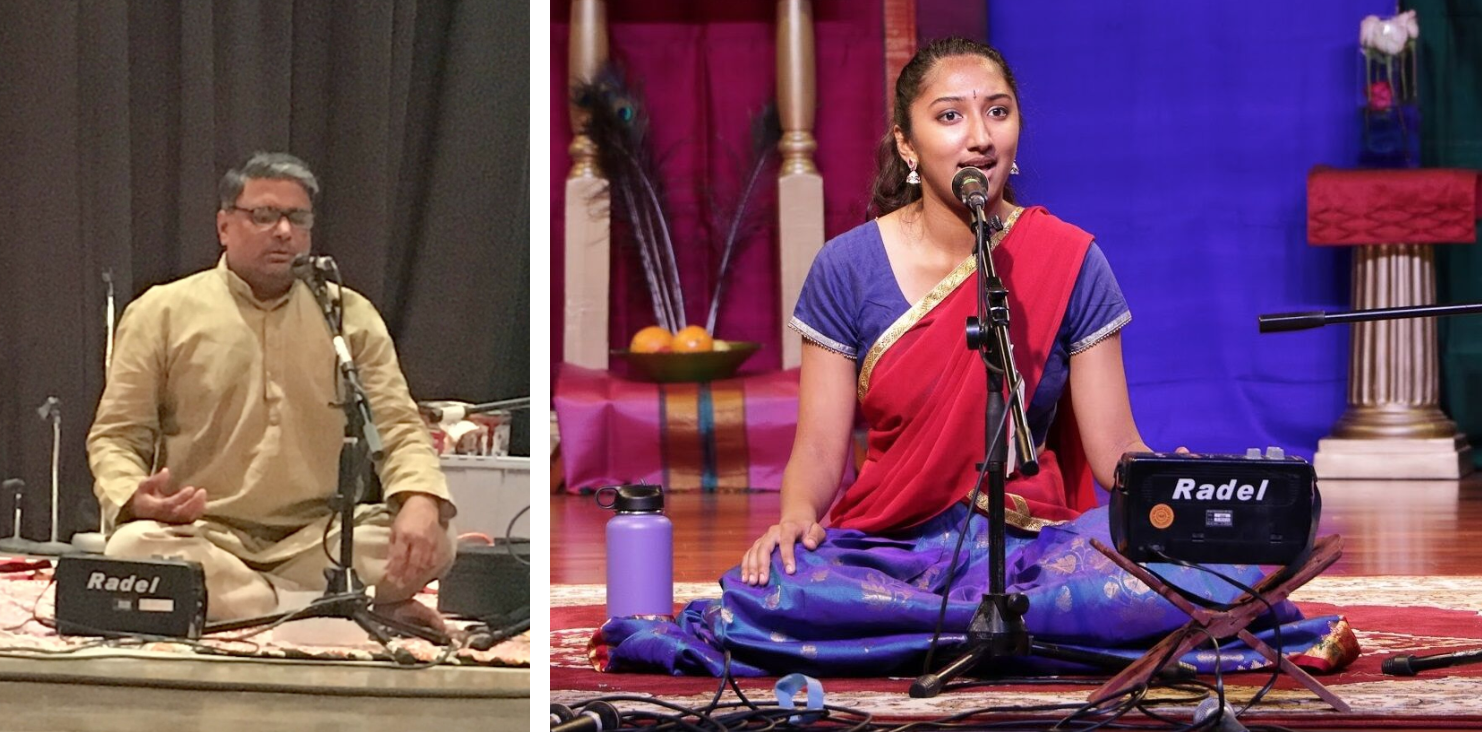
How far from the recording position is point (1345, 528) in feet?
15.5

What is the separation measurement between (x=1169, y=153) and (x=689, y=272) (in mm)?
1607

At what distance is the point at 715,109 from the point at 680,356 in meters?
0.94

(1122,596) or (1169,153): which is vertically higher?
(1169,153)

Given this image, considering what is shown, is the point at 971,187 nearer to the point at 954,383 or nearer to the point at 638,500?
A: the point at 954,383

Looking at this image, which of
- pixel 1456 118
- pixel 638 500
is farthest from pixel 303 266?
pixel 1456 118

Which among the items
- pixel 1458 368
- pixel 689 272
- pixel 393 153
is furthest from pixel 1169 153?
pixel 393 153

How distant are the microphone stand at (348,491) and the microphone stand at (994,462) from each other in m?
0.78

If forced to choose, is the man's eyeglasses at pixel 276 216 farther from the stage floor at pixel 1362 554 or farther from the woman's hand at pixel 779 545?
→ the woman's hand at pixel 779 545

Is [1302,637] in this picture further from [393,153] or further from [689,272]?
[689,272]

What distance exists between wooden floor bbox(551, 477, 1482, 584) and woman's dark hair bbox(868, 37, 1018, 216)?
106 centimetres

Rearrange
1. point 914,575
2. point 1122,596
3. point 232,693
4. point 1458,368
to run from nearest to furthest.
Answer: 1. point 232,693
2. point 1122,596
3. point 914,575
4. point 1458,368

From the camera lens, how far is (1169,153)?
623cm

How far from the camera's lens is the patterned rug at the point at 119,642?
1973mm

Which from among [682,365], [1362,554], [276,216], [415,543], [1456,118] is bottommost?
[1362,554]
